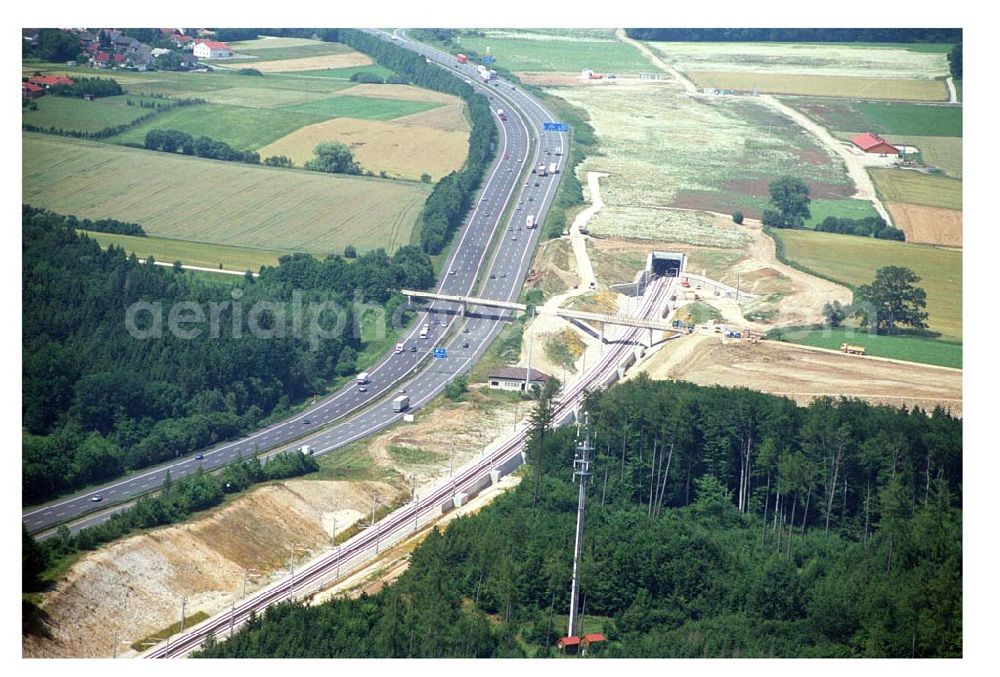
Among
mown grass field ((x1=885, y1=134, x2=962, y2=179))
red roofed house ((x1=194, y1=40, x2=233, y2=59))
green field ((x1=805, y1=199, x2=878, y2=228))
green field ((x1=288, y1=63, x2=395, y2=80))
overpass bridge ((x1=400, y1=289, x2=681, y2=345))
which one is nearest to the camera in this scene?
overpass bridge ((x1=400, y1=289, x2=681, y2=345))

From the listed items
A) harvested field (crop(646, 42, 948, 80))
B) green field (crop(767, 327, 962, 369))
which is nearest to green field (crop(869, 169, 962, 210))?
harvested field (crop(646, 42, 948, 80))

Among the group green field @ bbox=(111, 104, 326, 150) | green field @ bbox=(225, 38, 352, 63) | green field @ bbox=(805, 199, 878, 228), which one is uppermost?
green field @ bbox=(225, 38, 352, 63)

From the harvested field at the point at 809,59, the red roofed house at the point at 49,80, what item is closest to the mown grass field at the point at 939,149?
the harvested field at the point at 809,59

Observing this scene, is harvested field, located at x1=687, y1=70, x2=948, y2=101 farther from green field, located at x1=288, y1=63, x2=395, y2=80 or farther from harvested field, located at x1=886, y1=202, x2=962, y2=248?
green field, located at x1=288, y1=63, x2=395, y2=80

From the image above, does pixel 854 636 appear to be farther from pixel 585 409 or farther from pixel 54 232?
pixel 54 232

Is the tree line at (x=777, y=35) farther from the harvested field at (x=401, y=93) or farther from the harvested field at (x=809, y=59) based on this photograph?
the harvested field at (x=401, y=93)

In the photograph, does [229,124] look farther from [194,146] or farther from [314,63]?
[314,63]

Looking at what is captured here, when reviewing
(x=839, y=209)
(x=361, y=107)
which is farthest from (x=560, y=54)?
(x=839, y=209)
